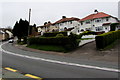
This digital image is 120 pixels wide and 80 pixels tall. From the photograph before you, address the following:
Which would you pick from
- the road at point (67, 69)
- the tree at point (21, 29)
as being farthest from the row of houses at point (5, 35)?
the road at point (67, 69)

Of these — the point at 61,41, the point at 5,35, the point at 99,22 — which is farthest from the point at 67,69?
the point at 5,35

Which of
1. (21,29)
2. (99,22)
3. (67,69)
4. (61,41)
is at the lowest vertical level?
(67,69)

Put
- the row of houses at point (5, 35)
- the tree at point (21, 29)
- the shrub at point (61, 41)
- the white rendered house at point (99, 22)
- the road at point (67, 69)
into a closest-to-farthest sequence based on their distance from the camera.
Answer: the road at point (67, 69)
the shrub at point (61, 41)
the white rendered house at point (99, 22)
the tree at point (21, 29)
the row of houses at point (5, 35)

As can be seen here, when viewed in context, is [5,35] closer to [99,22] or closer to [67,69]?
[99,22]

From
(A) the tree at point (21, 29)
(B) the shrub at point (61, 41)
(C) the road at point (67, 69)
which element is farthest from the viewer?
(A) the tree at point (21, 29)

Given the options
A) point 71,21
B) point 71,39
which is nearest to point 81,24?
point 71,21

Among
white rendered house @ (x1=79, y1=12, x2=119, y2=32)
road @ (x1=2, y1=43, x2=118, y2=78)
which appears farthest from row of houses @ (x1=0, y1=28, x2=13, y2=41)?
road @ (x1=2, y1=43, x2=118, y2=78)

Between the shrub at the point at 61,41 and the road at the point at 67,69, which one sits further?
the shrub at the point at 61,41

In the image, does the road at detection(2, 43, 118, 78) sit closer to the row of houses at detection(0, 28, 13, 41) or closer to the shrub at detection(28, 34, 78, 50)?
the shrub at detection(28, 34, 78, 50)

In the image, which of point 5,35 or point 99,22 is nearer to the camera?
point 99,22

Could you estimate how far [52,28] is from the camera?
6084 cm

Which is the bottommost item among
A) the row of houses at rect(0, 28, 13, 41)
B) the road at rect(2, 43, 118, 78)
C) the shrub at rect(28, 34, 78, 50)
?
the road at rect(2, 43, 118, 78)

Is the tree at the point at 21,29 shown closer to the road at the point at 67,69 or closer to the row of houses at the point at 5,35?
the row of houses at the point at 5,35

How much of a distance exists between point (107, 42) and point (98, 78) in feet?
40.1
